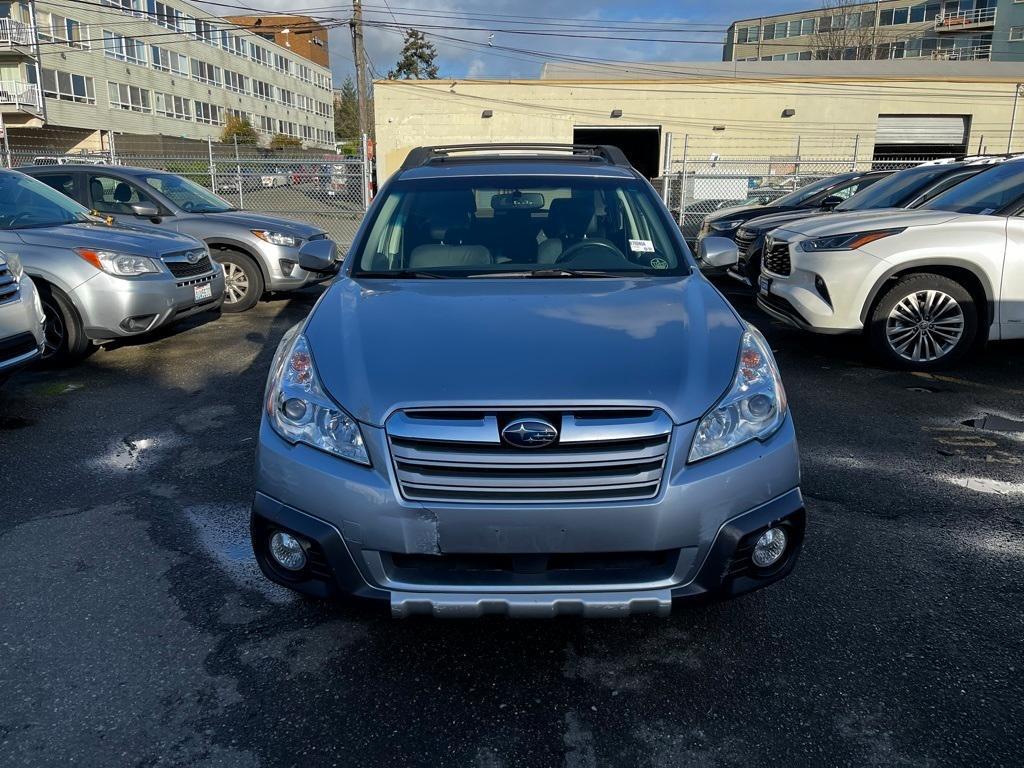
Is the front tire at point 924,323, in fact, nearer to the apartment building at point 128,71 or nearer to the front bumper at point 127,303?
the front bumper at point 127,303

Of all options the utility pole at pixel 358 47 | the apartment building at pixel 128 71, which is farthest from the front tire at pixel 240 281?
the apartment building at pixel 128 71

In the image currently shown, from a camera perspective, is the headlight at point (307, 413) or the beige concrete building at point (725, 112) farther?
the beige concrete building at point (725, 112)

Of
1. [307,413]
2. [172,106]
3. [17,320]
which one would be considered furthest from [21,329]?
[172,106]

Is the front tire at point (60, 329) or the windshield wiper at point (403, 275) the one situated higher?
the windshield wiper at point (403, 275)

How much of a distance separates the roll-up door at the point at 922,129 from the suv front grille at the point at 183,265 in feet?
102

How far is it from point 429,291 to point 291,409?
3.05ft

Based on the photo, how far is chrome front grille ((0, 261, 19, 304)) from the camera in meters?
5.00

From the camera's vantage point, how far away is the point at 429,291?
10.7 ft

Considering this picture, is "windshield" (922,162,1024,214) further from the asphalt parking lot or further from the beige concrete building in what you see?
the beige concrete building

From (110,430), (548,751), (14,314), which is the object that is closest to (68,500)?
(110,430)

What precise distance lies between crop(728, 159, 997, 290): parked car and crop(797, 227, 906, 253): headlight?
1568mm

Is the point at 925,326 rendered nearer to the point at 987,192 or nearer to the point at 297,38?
the point at 987,192

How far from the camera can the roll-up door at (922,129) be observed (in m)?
31.5

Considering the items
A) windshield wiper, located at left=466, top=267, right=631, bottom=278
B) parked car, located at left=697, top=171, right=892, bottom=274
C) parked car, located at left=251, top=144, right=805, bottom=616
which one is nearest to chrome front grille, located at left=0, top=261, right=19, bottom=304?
parked car, located at left=251, top=144, right=805, bottom=616
